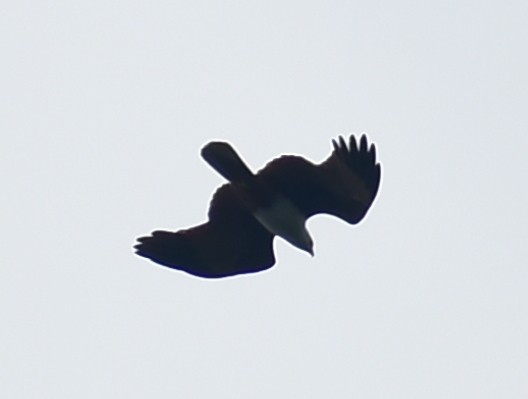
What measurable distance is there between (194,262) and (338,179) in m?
1.79

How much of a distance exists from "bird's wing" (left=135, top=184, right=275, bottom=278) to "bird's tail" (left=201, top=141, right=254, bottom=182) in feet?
1.64

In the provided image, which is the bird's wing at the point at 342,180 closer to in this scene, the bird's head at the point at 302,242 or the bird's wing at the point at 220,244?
the bird's head at the point at 302,242

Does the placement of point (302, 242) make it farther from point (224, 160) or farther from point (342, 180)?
point (224, 160)

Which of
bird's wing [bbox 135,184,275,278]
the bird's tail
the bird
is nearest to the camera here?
the bird's tail

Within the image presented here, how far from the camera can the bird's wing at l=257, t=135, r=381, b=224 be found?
1347 cm

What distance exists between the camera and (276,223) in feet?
44.3

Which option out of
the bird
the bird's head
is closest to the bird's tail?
the bird

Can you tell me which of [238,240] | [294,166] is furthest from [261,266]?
[294,166]

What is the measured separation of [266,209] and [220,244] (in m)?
0.69

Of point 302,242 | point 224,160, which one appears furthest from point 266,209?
point 224,160

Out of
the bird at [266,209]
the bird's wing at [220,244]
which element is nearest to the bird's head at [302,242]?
the bird at [266,209]

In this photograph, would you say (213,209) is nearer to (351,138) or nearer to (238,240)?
(238,240)

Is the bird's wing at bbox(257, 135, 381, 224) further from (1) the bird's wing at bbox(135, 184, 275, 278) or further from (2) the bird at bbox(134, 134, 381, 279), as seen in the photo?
(1) the bird's wing at bbox(135, 184, 275, 278)

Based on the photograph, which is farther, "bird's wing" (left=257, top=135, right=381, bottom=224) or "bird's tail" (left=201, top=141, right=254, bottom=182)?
"bird's wing" (left=257, top=135, right=381, bottom=224)
